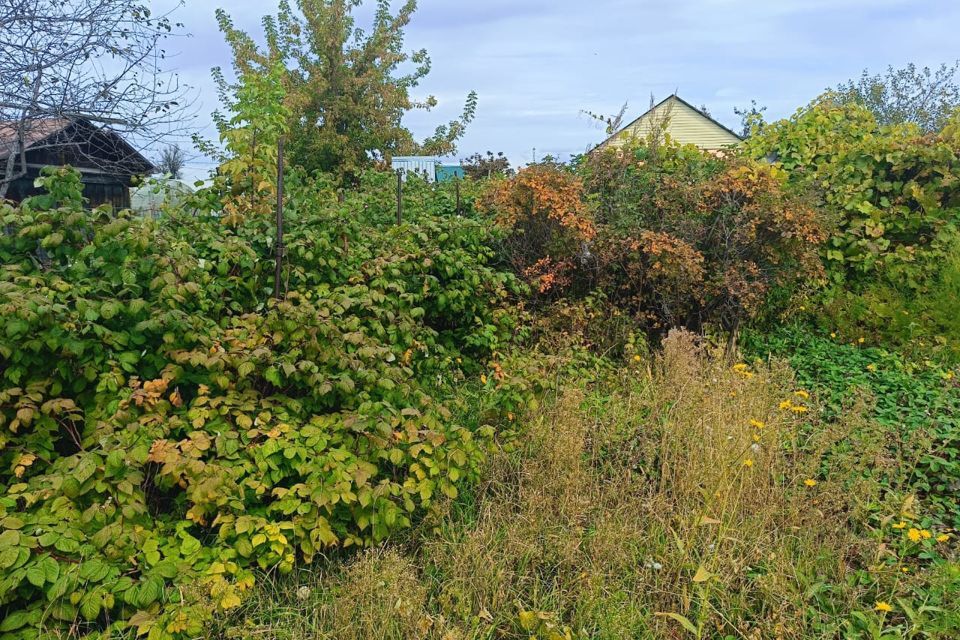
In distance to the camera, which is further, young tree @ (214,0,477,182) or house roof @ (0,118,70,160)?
young tree @ (214,0,477,182)

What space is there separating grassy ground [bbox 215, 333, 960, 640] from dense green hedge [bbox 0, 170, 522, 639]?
23 cm

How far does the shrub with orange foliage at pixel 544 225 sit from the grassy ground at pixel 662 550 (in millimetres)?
1833

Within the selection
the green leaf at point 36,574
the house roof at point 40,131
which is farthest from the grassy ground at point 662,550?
the house roof at point 40,131

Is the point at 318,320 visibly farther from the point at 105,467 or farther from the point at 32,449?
the point at 32,449

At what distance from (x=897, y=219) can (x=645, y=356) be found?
2941mm

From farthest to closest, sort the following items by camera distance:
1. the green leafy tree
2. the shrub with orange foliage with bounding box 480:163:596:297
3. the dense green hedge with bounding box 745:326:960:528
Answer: the green leafy tree < the shrub with orange foliage with bounding box 480:163:596:297 < the dense green hedge with bounding box 745:326:960:528

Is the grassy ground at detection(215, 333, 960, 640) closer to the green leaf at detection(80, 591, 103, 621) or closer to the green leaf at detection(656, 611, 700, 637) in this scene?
the green leaf at detection(656, 611, 700, 637)

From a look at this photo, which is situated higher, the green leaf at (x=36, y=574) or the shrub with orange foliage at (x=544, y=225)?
the shrub with orange foliage at (x=544, y=225)

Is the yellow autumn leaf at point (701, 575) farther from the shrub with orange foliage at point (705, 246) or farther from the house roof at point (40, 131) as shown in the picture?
the house roof at point (40, 131)

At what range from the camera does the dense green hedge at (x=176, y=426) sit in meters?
2.18

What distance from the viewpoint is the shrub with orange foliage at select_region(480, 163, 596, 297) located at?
495cm

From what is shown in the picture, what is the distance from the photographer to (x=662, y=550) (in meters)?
2.69

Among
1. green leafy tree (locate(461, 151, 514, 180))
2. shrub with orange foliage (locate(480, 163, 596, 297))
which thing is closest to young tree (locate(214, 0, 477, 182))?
green leafy tree (locate(461, 151, 514, 180))

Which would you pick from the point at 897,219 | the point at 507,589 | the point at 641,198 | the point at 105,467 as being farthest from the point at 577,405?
the point at 897,219
